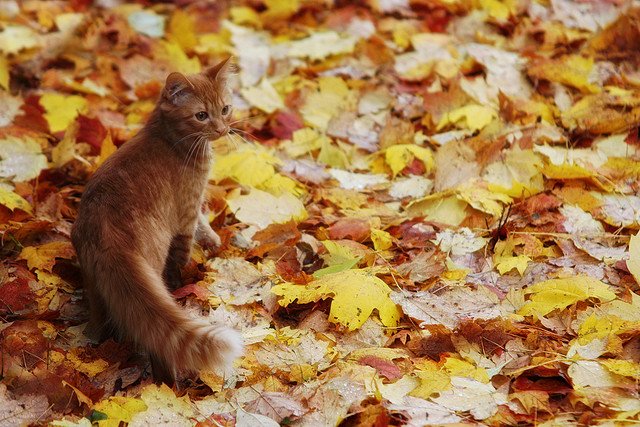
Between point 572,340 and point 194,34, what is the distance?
3.61 m

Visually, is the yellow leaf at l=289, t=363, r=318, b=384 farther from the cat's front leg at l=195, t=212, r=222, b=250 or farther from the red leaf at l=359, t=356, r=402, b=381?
the cat's front leg at l=195, t=212, r=222, b=250

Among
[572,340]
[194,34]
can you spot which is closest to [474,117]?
[572,340]

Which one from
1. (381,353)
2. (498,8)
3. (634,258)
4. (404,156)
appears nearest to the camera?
(381,353)

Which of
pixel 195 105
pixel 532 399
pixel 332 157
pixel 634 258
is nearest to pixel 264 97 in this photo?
pixel 332 157

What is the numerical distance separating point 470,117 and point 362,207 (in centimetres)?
91

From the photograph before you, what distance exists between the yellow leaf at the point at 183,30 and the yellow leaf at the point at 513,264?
9.60 feet

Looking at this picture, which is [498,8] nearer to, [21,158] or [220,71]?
[220,71]

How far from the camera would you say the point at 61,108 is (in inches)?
174

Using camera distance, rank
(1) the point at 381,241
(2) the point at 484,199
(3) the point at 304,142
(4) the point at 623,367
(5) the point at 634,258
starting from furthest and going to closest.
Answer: (3) the point at 304,142
(2) the point at 484,199
(1) the point at 381,241
(5) the point at 634,258
(4) the point at 623,367

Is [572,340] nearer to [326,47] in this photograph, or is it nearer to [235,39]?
[326,47]

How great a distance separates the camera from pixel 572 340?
110 inches

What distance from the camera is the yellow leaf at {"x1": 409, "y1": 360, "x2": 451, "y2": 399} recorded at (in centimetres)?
257

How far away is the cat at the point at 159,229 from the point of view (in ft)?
8.30

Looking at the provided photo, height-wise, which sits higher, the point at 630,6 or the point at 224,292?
the point at 630,6
